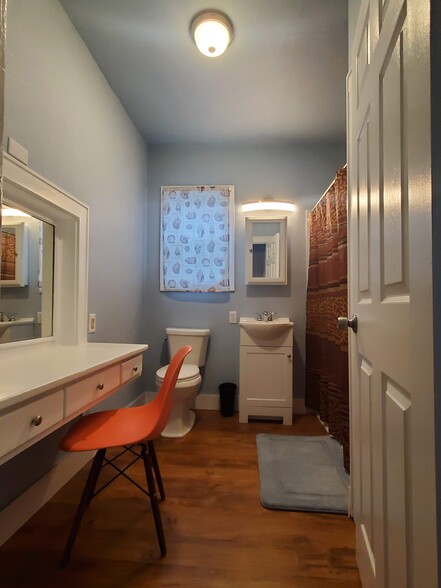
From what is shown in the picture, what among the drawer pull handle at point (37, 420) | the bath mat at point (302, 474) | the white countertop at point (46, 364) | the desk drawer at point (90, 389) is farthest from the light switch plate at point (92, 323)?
the bath mat at point (302, 474)

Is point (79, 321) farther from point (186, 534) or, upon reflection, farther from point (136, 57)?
point (136, 57)

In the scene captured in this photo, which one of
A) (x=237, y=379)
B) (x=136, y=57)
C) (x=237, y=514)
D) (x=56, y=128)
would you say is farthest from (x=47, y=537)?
(x=136, y=57)

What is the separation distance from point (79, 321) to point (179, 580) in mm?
1286

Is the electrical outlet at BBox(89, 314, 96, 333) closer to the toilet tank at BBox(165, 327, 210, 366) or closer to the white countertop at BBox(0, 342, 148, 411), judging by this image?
the white countertop at BBox(0, 342, 148, 411)

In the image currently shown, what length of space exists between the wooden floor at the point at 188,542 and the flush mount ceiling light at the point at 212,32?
2499mm

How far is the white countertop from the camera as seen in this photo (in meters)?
0.78

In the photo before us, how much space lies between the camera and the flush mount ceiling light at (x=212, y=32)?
1.46 metres

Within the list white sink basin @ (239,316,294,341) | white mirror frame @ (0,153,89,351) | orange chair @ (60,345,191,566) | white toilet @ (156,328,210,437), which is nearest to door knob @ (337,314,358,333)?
orange chair @ (60,345,191,566)

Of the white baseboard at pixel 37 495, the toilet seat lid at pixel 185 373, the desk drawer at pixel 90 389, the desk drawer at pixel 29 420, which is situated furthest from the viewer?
the toilet seat lid at pixel 185 373

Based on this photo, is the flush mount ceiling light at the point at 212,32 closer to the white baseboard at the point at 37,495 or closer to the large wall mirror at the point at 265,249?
the large wall mirror at the point at 265,249

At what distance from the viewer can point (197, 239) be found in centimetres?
265

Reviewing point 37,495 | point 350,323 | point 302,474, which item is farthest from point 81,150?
point 302,474

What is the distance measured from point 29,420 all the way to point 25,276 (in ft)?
3.08

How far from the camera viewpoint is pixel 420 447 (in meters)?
0.48
